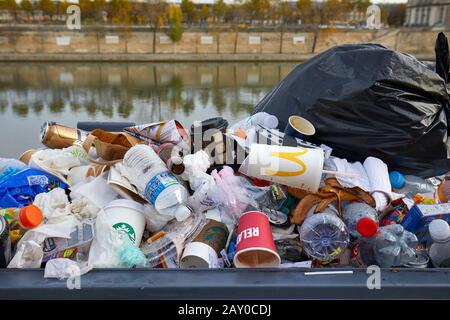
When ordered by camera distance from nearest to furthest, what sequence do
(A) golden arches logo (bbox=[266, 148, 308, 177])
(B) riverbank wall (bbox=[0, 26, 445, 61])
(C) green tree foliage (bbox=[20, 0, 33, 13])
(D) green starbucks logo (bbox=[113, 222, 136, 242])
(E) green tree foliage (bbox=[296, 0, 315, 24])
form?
(D) green starbucks logo (bbox=[113, 222, 136, 242]), (A) golden arches logo (bbox=[266, 148, 308, 177]), (B) riverbank wall (bbox=[0, 26, 445, 61]), (C) green tree foliage (bbox=[20, 0, 33, 13]), (E) green tree foliage (bbox=[296, 0, 315, 24])

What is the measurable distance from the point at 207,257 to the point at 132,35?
71.4ft

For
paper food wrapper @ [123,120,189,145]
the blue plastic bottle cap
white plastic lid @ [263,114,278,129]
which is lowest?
the blue plastic bottle cap

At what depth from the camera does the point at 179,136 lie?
1912 mm

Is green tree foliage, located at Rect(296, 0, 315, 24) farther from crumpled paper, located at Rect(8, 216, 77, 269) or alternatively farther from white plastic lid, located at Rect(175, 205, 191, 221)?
crumpled paper, located at Rect(8, 216, 77, 269)

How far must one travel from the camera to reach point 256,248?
124 cm

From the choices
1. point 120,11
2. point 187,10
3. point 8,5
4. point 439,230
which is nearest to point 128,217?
point 439,230

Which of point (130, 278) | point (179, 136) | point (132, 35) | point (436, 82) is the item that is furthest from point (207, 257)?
point (132, 35)

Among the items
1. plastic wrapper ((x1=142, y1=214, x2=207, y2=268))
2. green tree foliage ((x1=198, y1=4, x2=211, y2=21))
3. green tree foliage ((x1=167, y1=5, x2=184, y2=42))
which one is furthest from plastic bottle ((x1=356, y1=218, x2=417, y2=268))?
green tree foliage ((x1=198, y1=4, x2=211, y2=21))

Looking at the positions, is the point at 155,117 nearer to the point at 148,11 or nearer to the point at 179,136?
the point at 179,136

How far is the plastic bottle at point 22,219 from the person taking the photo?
131 centimetres

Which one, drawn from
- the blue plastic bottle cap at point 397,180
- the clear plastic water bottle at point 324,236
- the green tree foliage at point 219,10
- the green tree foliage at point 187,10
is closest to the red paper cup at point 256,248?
the clear plastic water bottle at point 324,236

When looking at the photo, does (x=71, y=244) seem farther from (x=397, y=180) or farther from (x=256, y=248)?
(x=397, y=180)

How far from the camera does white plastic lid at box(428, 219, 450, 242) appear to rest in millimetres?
1284

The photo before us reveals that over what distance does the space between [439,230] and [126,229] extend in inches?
39.5
